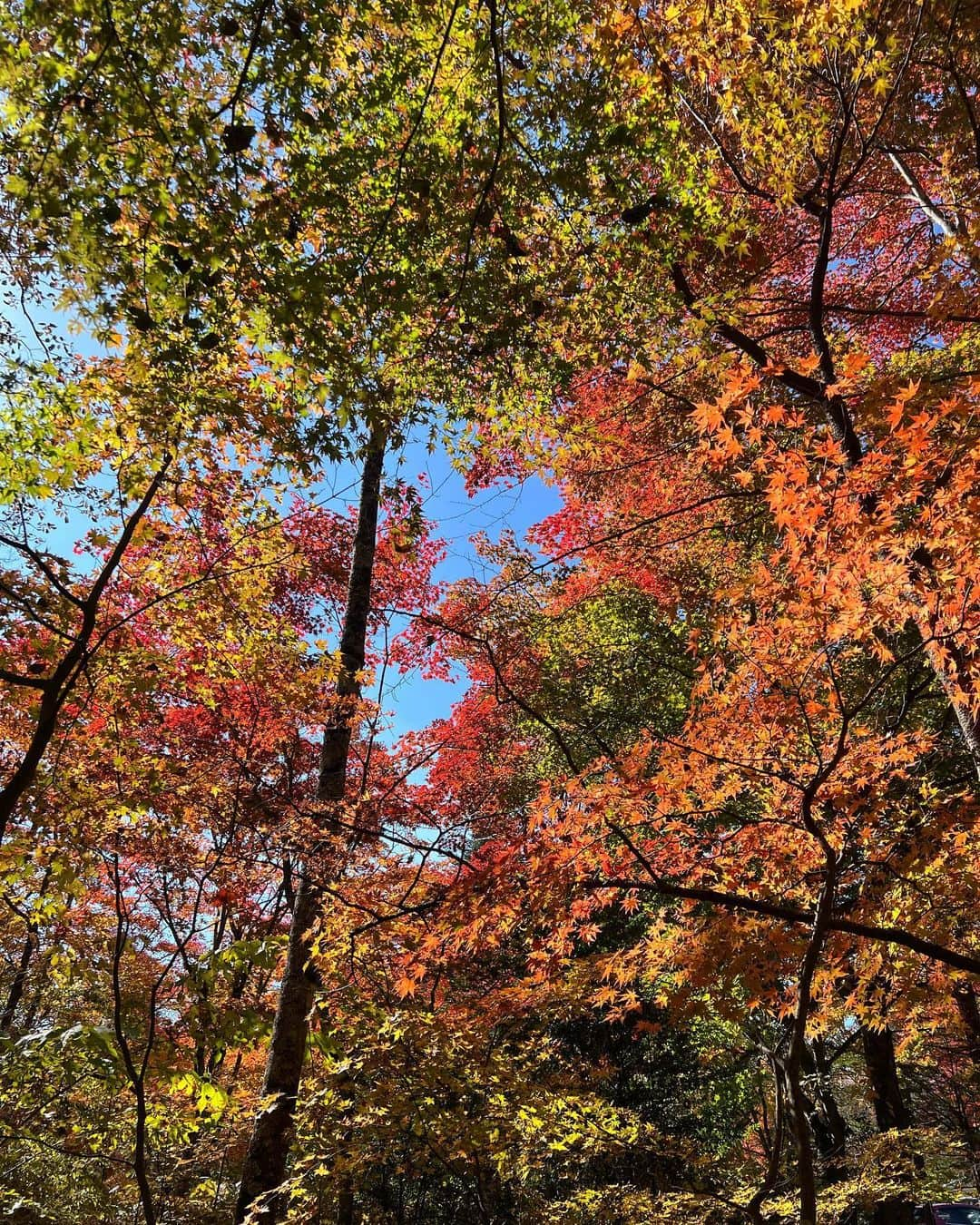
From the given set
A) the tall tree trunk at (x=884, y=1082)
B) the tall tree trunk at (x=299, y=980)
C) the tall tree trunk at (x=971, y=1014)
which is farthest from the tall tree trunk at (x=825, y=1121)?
the tall tree trunk at (x=299, y=980)

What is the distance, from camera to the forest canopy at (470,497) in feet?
10.6

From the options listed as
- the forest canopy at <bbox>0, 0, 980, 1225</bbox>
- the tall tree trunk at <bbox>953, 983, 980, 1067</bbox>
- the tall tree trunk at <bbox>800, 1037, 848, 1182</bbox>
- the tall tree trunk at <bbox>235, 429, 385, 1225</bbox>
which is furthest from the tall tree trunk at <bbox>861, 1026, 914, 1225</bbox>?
the tall tree trunk at <bbox>235, 429, 385, 1225</bbox>

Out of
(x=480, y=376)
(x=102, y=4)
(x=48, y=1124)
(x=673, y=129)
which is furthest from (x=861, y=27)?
(x=48, y=1124)

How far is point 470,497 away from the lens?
16.3ft

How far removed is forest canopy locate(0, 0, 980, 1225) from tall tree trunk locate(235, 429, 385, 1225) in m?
0.04

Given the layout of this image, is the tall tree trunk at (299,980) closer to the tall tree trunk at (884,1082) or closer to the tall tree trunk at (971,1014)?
the tall tree trunk at (884,1082)

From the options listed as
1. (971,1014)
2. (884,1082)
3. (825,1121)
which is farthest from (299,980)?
(971,1014)

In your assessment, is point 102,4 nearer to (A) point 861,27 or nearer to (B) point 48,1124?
(A) point 861,27

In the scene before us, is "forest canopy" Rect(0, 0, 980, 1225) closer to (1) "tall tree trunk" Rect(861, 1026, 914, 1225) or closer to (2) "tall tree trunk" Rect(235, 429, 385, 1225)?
(2) "tall tree trunk" Rect(235, 429, 385, 1225)

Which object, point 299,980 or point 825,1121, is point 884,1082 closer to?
point 825,1121

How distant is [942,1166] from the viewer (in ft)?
30.7

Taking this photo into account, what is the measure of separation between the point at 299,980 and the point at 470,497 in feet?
12.5

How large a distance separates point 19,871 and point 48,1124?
2.21 metres

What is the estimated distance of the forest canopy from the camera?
10.6 feet
